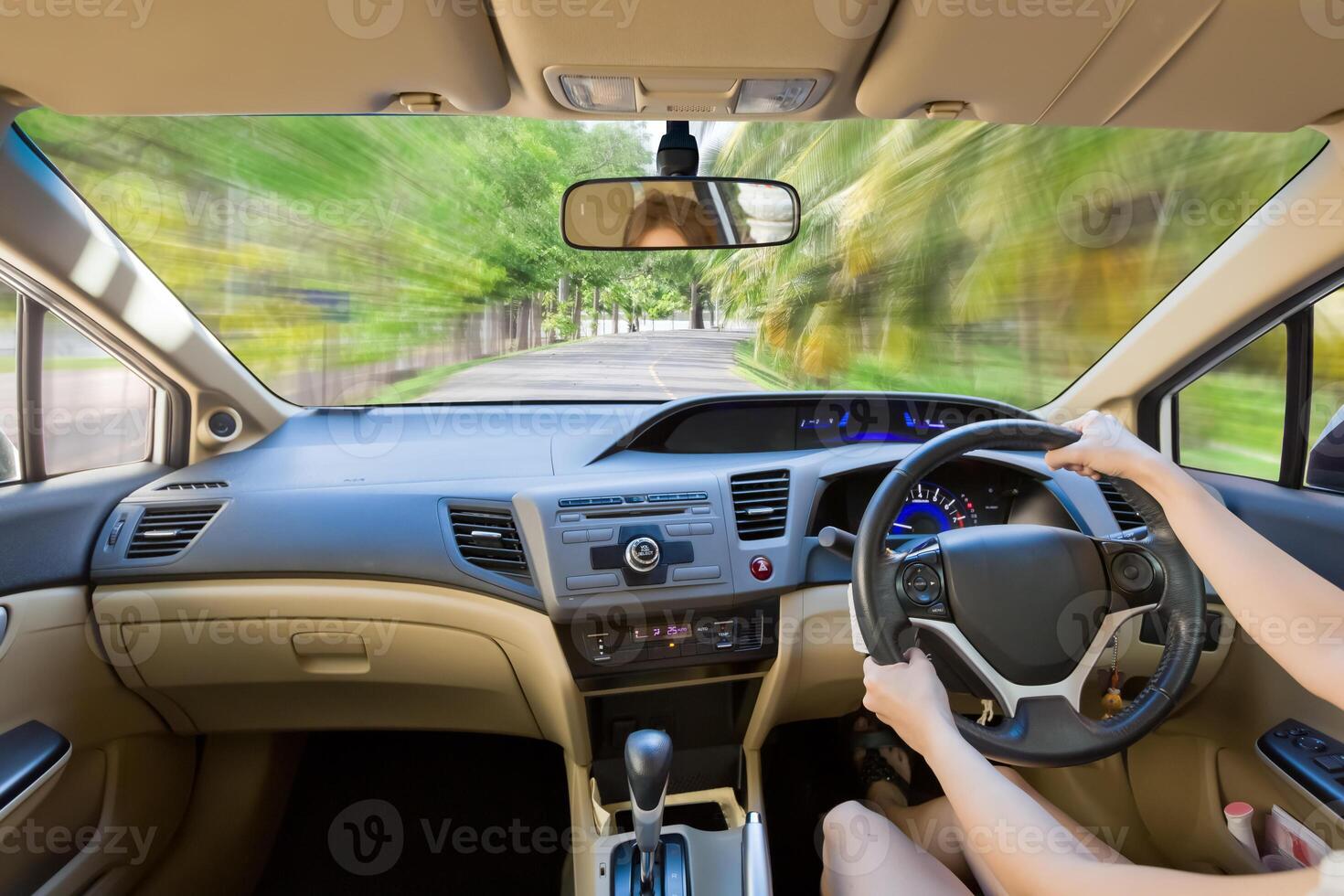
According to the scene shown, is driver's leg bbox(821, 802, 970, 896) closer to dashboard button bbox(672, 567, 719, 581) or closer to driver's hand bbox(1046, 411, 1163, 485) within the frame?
dashboard button bbox(672, 567, 719, 581)

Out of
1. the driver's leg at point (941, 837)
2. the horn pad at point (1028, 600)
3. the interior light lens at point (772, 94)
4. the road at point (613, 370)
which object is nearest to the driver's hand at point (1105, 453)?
the horn pad at point (1028, 600)

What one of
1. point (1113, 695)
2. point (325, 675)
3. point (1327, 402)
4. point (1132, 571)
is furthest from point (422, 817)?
point (1327, 402)

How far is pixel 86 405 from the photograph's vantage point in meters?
2.38

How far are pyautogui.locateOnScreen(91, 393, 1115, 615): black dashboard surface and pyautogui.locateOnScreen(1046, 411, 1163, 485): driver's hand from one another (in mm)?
657

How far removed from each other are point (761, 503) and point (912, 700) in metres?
0.95

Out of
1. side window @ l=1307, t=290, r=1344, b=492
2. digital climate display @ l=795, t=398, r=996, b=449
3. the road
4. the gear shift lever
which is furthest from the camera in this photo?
the road

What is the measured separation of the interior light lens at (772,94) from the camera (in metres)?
1.53

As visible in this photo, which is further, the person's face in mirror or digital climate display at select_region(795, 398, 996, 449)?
digital climate display at select_region(795, 398, 996, 449)

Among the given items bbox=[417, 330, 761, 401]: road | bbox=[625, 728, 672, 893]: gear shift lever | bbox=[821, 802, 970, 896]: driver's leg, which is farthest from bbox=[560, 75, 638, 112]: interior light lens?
bbox=[821, 802, 970, 896]: driver's leg

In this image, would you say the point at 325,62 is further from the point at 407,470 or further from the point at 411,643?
the point at 411,643

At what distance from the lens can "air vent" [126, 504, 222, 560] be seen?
225 centimetres

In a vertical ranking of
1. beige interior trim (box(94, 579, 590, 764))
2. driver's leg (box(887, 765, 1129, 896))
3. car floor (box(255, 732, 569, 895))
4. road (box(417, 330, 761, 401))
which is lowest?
car floor (box(255, 732, 569, 895))

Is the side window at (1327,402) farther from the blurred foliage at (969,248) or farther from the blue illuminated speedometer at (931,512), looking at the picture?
the blue illuminated speedometer at (931,512)

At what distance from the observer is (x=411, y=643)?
2295 mm
